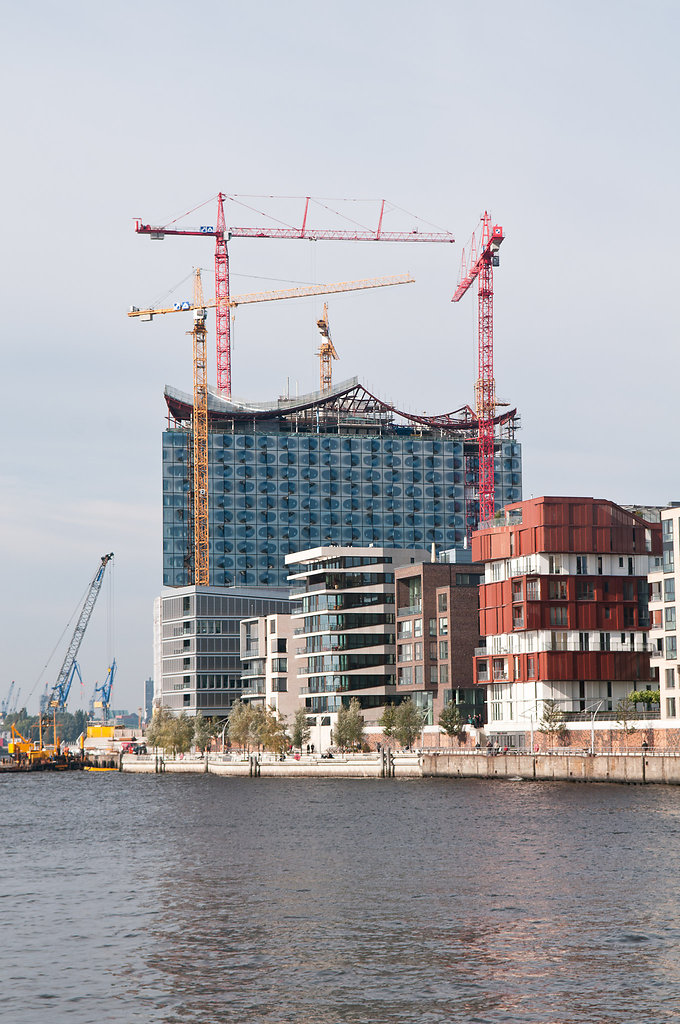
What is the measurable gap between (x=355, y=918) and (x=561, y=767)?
280 feet

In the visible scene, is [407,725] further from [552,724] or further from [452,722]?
[552,724]

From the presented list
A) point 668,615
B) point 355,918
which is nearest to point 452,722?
point 668,615

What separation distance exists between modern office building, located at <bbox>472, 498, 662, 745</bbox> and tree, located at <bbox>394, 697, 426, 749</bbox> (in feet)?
44.7

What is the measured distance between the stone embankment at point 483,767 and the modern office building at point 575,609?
14737mm

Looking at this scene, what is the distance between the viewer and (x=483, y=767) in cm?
15712

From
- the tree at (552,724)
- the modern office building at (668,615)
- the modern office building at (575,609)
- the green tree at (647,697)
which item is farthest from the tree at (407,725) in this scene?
the modern office building at (668,615)

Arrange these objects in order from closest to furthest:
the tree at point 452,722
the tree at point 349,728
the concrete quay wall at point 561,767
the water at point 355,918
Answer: the water at point 355,918, the concrete quay wall at point 561,767, the tree at point 452,722, the tree at point 349,728

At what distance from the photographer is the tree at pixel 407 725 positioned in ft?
618

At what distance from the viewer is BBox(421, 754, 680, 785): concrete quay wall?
129125 mm

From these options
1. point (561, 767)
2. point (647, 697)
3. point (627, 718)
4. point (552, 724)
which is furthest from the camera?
point (647, 697)

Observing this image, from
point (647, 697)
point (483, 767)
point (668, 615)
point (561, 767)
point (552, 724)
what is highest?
point (668, 615)

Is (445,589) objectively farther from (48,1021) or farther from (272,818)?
(48,1021)

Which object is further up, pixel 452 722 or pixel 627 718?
pixel 627 718

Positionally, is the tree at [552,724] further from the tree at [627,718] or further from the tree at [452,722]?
the tree at [452,722]
